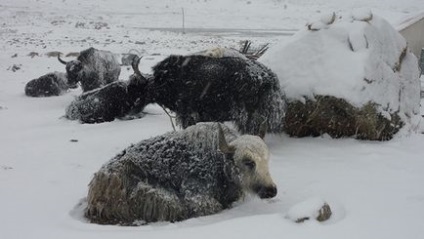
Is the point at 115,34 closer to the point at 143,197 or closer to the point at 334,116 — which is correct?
the point at 334,116

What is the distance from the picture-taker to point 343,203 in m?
4.23

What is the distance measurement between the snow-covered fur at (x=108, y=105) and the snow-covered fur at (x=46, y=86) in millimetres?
2068

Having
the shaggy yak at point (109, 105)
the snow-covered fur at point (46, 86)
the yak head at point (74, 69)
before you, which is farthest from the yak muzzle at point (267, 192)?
the snow-covered fur at point (46, 86)

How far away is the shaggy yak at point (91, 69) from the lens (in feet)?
34.6

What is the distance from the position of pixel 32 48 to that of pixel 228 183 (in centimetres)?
1485

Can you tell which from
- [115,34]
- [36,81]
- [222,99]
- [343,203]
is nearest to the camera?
[343,203]

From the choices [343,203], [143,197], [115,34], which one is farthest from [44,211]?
[115,34]

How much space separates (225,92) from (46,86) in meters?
5.85

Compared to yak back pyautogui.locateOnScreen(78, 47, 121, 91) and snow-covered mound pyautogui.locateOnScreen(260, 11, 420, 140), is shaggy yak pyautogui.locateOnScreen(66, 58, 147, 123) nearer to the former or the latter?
yak back pyautogui.locateOnScreen(78, 47, 121, 91)

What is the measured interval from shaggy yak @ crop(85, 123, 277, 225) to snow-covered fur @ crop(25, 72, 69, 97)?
668cm

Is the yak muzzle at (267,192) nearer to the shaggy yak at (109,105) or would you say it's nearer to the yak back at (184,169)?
the yak back at (184,169)

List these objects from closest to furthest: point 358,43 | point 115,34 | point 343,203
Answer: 1. point 343,203
2. point 358,43
3. point 115,34

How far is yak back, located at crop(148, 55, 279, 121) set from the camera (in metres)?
6.05

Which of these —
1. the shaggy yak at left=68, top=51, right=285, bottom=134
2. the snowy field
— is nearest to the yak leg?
the snowy field
